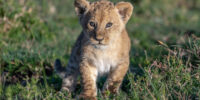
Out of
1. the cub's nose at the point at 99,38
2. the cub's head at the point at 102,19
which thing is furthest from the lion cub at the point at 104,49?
the cub's nose at the point at 99,38

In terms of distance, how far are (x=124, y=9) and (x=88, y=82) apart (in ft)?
4.00

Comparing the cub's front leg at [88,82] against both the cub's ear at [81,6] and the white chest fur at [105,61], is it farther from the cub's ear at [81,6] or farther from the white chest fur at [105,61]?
the cub's ear at [81,6]

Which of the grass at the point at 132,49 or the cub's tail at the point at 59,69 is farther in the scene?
the cub's tail at the point at 59,69

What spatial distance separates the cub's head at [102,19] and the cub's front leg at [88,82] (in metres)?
0.48

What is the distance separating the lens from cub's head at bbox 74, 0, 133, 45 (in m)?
4.86

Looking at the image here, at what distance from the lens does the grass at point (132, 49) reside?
4562 mm

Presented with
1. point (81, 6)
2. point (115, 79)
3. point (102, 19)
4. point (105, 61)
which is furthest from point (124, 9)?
point (115, 79)

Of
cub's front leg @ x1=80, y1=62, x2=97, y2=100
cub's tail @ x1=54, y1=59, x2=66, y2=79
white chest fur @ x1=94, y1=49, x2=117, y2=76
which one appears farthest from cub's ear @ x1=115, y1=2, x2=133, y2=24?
cub's tail @ x1=54, y1=59, x2=66, y2=79

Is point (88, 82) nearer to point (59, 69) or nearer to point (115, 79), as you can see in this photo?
point (115, 79)

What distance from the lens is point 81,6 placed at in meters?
5.30

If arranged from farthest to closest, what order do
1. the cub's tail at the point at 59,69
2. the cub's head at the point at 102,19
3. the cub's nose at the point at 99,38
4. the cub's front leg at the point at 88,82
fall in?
the cub's tail at the point at 59,69, the cub's front leg at the point at 88,82, the cub's head at the point at 102,19, the cub's nose at the point at 99,38

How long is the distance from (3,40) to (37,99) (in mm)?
3401

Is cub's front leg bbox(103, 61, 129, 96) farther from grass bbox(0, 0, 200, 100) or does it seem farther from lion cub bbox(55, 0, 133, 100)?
grass bbox(0, 0, 200, 100)

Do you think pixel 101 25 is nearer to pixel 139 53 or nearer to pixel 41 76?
pixel 41 76
